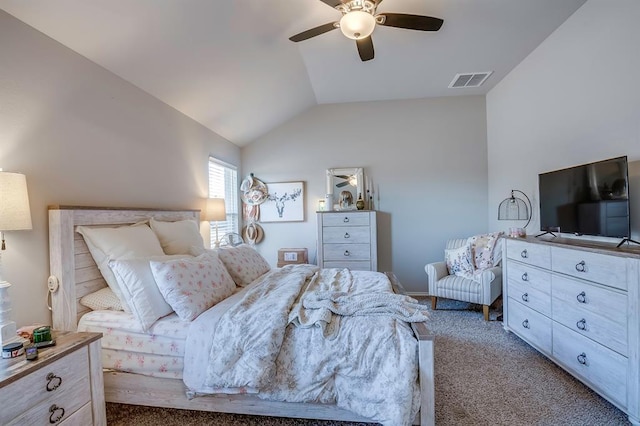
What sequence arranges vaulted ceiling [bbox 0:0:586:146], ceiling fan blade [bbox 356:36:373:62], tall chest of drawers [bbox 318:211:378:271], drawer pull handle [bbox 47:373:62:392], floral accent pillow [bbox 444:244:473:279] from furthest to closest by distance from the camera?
tall chest of drawers [bbox 318:211:378:271], floral accent pillow [bbox 444:244:473:279], ceiling fan blade [bbox 356:36:373:62], vaulted ceiling [bbox 0:0:586:146], drawer pull handle [bbox 47:373:62:392]

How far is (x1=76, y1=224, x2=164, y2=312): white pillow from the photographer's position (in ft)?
6.20

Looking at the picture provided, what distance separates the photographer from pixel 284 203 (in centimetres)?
460

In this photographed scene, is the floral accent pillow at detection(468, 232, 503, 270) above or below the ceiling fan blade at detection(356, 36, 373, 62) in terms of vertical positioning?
below

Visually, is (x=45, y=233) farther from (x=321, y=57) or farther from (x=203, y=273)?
(x=321, y=57)

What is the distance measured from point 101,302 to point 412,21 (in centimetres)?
289

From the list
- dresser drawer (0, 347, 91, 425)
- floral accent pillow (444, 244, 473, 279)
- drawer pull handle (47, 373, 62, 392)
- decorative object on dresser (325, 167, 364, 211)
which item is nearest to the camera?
dresser drawer (0, 347, 91, 425)

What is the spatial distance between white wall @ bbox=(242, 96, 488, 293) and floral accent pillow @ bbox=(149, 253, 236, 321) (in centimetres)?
258

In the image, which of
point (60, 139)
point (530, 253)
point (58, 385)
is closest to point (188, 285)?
point (58, 385)

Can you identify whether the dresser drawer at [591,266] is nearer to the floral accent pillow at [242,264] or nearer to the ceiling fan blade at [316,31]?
the ceiling fan blade at [316,31]

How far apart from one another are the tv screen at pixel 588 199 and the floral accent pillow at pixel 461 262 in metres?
0.99

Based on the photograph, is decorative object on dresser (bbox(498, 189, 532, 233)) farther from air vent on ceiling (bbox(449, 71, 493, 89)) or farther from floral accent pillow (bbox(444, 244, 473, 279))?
air vent on ceiling (bbox(449, 71, 493, 89))

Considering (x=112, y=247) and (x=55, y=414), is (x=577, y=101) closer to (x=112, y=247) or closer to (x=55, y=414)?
(x=112, y=247)

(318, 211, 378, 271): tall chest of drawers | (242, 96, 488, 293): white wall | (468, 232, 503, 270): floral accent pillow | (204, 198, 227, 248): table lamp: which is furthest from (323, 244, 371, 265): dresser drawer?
(204, 198, 227, 248): table lamp

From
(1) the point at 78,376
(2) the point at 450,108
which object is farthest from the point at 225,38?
(2) the point at 450,108
